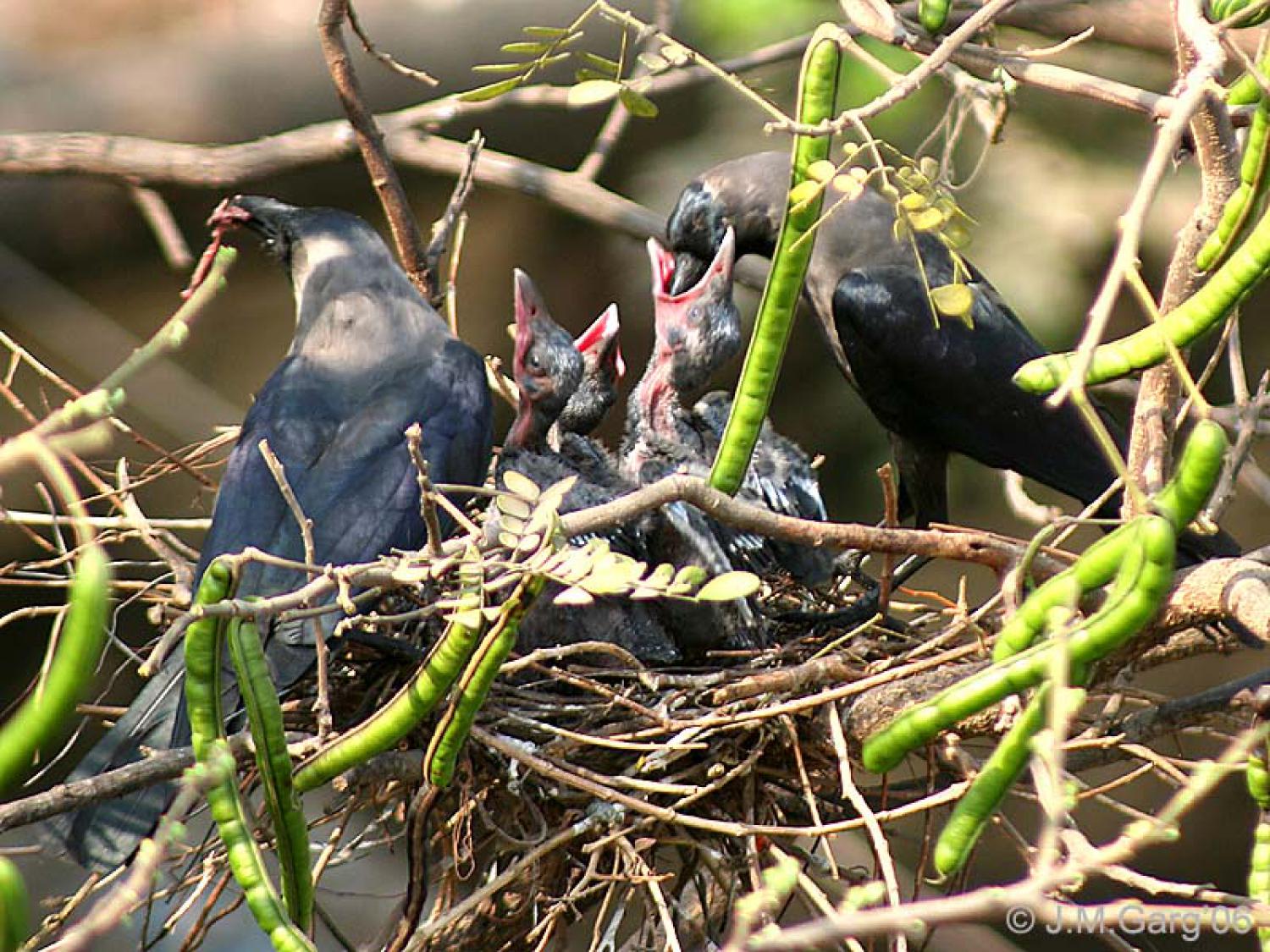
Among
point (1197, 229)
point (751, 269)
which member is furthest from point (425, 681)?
point (751, 269)

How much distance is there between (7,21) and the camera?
645cm

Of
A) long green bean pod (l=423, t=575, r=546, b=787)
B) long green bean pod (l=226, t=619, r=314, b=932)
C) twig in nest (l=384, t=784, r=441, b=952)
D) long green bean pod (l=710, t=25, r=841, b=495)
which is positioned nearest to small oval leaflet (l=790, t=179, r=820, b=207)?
long green bean pod (l=710, t=25, r=841, b=495)

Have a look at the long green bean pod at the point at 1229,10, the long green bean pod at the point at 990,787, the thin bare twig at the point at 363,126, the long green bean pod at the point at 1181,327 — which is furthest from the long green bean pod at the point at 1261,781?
the thin bare twig at the point at 363,126

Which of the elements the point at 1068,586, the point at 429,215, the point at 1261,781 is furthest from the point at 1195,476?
the point at 429,215

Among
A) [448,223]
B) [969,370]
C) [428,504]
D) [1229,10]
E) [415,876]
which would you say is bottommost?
[415,876]

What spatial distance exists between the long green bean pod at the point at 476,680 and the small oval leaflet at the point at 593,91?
71 centimetres

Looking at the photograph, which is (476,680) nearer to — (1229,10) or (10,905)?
(10,905)

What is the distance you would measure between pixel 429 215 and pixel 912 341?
2837mm

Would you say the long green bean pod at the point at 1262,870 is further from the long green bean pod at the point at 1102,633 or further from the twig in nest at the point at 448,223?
the twig in nest at the point at 448,223

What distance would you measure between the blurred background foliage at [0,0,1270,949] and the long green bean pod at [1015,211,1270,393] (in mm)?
3292

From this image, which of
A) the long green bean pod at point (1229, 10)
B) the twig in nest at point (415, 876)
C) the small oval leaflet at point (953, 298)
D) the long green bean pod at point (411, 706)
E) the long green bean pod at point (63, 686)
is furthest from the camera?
the twig in nest at point (415, 876)

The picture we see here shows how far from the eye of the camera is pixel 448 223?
3.30 metres

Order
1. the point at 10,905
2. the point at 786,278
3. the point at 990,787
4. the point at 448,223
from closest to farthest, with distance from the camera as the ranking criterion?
1. the point at 10,905
2. the point at 990,787
3. the point at 786,278
4. the point at 448,223

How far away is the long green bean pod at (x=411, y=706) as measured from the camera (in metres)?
1.80
